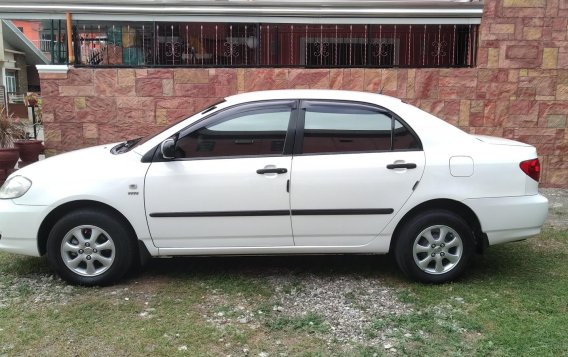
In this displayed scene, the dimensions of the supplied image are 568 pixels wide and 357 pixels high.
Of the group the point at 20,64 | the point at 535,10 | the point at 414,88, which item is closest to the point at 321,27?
the point at 414,88

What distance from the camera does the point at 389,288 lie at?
4.57 metres

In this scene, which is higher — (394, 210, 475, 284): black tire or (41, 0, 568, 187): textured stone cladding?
(41, 0, 568, 187): textured stone cladding

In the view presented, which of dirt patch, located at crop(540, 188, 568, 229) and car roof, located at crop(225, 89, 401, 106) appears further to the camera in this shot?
dirt patch, located at crop(540, 188, 568, 229)

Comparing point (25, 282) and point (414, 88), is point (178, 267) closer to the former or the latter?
point (25, 282)

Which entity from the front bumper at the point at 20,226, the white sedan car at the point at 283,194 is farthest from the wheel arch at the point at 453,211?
the front bumper at the point at 20,226

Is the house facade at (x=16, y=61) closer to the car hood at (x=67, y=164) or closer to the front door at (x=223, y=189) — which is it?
the car hood at (x=67, y=164)

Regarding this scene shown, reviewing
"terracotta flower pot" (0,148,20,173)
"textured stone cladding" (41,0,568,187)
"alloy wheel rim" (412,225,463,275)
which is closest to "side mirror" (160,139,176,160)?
"alloy wheel rim" (412,225,463,275)

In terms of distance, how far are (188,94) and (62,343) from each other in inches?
211

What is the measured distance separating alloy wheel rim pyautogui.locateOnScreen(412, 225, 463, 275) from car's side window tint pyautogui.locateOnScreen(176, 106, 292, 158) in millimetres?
1376

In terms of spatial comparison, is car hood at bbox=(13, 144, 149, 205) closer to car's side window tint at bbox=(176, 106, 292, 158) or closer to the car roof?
car's side window tint at bbox=(176, 106, 292, 158)

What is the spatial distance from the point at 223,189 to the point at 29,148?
208 inches

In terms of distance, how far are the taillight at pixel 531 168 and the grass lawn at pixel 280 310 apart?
36.6 inches

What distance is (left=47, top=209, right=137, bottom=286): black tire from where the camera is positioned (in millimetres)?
4410

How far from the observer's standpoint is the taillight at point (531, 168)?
14.9ft
